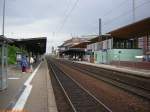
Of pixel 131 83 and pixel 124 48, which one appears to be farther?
pixel 124 48

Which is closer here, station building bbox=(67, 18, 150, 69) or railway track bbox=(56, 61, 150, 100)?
railway track bbox=(56, 61, 150, 100)

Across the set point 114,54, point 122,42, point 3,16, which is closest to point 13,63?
point 3,16

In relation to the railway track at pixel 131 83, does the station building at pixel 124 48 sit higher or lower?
higher

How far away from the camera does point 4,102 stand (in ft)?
44.3

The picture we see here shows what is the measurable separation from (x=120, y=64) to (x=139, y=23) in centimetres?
1174

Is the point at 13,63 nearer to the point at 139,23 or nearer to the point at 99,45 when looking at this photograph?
the point at 139,23

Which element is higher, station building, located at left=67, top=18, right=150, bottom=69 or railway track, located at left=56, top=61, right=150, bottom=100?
station building, located at left=67, top=18, right=150, bottom=69

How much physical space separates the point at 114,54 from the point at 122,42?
→ 806 cm

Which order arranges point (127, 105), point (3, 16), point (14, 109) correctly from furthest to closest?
point (3, 16) < point (127, 105) < point (14, 109)

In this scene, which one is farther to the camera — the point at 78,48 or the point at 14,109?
the point at 78,48

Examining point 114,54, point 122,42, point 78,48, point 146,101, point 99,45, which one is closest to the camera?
point 146,101

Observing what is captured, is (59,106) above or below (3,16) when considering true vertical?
below

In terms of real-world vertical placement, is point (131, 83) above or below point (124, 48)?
below

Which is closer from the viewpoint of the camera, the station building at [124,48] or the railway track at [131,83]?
the railway track at [131,83]
